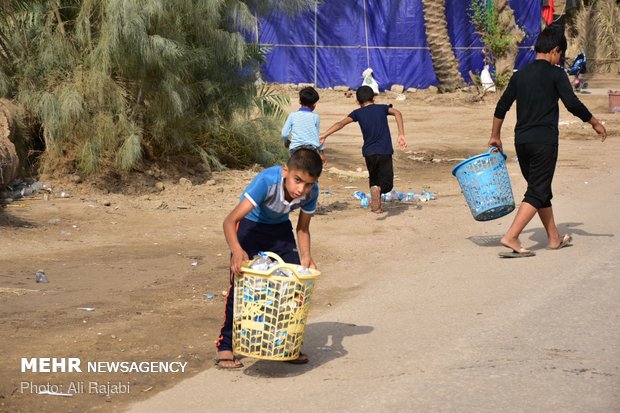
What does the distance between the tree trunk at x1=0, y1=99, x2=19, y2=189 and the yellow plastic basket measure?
254 inches

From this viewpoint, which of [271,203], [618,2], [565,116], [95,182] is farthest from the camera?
[618,2]

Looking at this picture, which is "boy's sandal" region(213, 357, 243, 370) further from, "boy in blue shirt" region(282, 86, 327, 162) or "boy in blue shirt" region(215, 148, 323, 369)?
"boy in blue shirt" region(282, 86, 327, 162)

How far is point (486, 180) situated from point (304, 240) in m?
3.87

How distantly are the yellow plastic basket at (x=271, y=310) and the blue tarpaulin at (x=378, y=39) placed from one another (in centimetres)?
2463

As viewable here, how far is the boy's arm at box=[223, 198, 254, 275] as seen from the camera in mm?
5699

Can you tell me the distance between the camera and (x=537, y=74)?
9.32m

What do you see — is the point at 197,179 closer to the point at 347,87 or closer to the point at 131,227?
the point at 131,227

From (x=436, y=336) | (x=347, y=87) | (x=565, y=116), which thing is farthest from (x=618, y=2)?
(x=436, y=336)

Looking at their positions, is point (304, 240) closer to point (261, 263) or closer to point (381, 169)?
point (261, 263)

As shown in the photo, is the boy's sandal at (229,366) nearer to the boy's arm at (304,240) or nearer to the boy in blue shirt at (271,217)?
the boy in blue shirt at (271,217)

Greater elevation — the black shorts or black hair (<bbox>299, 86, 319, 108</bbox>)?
black hair (<bbox>299, 86, 319, 108</bbox>)

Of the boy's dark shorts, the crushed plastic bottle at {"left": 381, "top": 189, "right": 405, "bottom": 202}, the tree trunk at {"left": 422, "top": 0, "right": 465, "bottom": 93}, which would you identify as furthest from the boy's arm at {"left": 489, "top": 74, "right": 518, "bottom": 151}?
the tree trunk at {"left": 422, "top": 0, "right": 465, "bottom": 93}

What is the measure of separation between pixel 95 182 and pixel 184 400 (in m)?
7.36

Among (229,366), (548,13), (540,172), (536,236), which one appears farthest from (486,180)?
(548,13)
